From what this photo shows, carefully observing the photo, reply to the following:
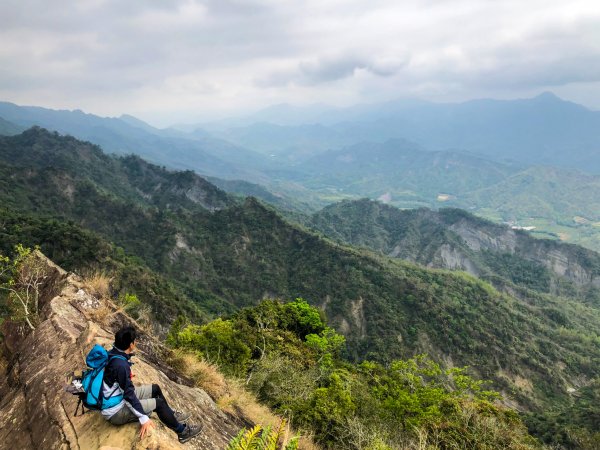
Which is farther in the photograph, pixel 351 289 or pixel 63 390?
pixel 351 289

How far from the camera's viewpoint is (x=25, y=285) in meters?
15.0

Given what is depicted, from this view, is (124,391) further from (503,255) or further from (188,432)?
(503,255)

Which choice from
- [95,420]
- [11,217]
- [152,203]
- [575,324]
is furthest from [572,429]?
[152,203]

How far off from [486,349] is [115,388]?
89274 mm

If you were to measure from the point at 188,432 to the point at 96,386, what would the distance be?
7.44 feet

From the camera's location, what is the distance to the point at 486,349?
80750mm

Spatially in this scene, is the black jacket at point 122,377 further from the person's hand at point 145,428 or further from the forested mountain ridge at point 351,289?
the forested mountain ridge at point 351,289

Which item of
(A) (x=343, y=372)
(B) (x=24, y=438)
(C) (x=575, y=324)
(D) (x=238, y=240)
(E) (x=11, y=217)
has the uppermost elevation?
(B) (x=24, y=438)

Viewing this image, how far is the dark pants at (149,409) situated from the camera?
23.5ft

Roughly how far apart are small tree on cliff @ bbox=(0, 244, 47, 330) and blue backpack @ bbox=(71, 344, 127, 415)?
6.35 metres

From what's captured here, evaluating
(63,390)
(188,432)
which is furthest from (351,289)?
(63,390)

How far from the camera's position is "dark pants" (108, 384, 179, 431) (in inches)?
281

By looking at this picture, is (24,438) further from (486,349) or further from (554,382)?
(554,382)

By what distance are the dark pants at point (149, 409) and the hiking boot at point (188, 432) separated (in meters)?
0.21
